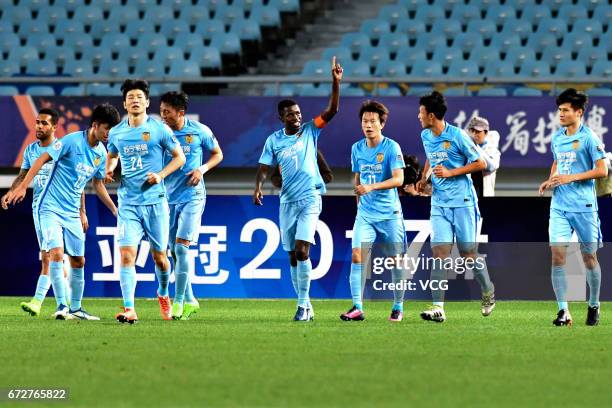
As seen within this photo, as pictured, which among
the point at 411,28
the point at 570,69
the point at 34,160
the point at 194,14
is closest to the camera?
the point at 34,160

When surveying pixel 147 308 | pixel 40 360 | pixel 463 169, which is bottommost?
pixel 147 308

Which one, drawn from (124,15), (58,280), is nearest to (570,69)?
(124,15)

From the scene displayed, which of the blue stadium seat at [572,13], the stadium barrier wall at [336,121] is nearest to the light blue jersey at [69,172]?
the stadium barrier wall at [336,121]

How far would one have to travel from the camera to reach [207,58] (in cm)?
2150

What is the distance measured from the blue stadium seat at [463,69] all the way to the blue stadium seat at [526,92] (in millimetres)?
1225

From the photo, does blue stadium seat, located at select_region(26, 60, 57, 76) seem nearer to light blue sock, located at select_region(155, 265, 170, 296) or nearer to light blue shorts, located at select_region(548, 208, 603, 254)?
light blue sock, located at select_region(155, 265, 170, 296)

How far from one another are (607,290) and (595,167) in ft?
15.1

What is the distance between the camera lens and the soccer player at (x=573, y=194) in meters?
11.0

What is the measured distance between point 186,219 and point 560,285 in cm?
352

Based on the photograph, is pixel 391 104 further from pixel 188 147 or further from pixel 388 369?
pixel 388 369

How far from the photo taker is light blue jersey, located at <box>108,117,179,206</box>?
10867 millimetres

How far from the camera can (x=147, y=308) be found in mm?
13672

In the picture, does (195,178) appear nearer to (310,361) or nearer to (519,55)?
(310,361)

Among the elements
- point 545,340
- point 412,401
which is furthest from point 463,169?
point 412,401
